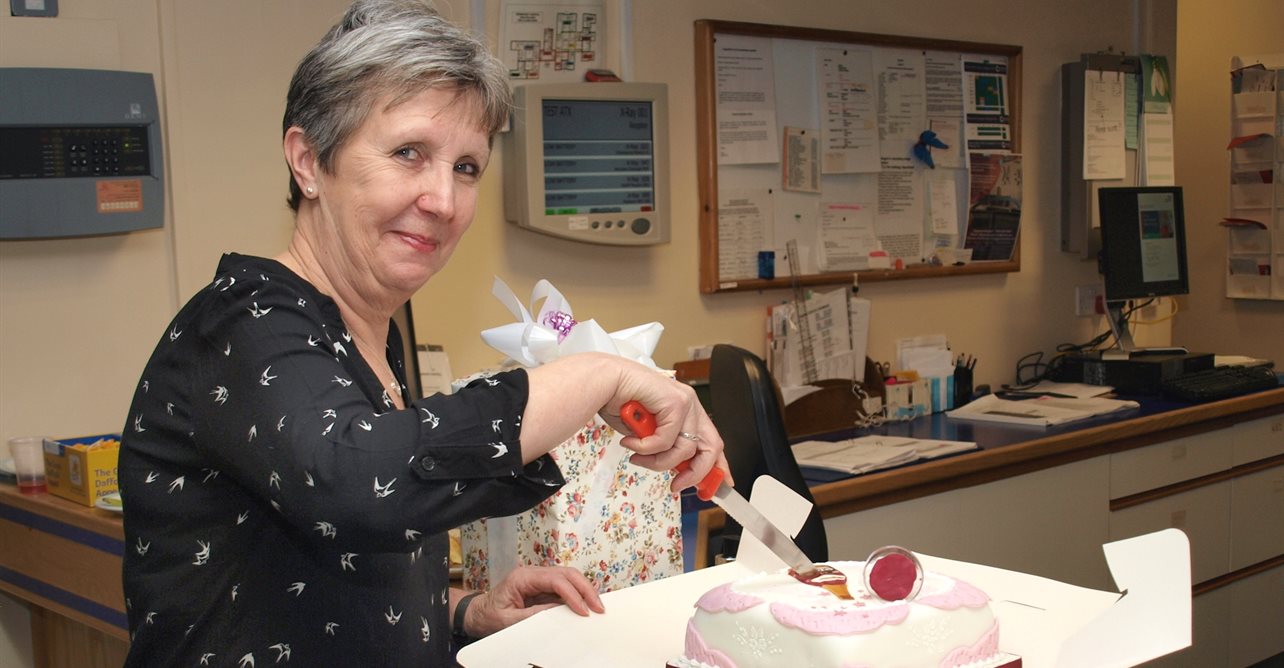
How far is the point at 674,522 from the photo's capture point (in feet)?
5.23

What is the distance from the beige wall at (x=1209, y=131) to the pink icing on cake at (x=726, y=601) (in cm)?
412

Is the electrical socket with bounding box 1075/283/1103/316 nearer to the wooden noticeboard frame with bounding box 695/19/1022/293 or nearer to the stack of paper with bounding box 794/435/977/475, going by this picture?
the wooden noticeboard frame with bounding box 695/19/1022/293

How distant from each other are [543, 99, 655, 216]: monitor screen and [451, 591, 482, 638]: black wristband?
1349 mm

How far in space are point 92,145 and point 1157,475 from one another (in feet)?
9.37

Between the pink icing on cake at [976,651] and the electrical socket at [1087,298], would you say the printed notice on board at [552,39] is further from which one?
the electrical socket at [1087,298]

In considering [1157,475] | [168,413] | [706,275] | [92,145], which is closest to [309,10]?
[92,145]

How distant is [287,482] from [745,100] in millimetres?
2458

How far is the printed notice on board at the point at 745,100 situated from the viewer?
312cm

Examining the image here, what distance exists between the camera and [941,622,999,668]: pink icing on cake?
1140 mm

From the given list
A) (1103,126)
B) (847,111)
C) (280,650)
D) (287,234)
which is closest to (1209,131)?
(1103,126)

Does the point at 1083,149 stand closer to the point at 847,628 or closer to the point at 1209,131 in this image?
the point at 1209,131

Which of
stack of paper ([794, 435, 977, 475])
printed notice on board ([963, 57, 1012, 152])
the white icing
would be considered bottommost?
stack of paper ([794, 435, 977, 475])

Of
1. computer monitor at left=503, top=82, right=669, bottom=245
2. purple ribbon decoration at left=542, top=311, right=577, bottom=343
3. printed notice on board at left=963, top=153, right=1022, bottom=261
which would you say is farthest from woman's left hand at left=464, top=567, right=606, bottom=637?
printed notice on board at left=963, top=153, right=1022, bottom=261

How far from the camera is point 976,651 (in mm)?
1156
